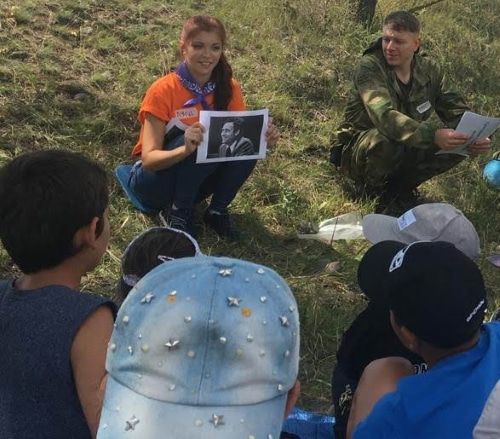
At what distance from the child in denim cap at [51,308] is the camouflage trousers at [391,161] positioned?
2432mm

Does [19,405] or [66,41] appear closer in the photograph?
[19,405]

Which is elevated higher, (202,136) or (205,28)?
(205,28)

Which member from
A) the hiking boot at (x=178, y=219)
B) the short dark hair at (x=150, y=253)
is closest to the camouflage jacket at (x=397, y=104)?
the hiking boot at (x=178, y=219)

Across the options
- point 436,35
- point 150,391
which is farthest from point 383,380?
point 436,35

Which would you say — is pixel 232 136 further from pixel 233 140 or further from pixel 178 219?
pixel 178 219

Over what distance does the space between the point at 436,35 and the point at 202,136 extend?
3.27 meters

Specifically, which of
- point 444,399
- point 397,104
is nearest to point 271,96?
point 397,104

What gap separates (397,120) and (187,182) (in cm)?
112

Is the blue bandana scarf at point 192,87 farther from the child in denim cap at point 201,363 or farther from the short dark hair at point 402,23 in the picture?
the child in denim cap at point 201,363

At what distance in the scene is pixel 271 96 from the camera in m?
4.77

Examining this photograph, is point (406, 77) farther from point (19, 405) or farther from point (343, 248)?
point (19, 405)

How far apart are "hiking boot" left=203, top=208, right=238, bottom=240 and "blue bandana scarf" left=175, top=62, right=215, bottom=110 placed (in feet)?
1.69

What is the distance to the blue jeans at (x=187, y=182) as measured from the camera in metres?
3.38

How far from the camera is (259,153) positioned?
3.44m
